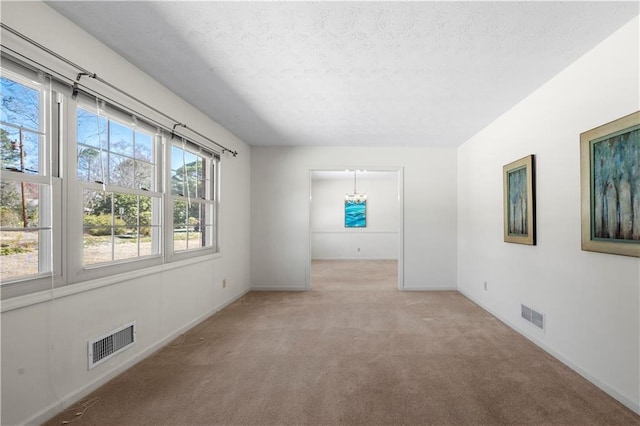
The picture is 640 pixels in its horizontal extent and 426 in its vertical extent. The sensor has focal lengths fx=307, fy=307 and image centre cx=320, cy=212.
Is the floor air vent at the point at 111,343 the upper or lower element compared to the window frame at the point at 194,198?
lower

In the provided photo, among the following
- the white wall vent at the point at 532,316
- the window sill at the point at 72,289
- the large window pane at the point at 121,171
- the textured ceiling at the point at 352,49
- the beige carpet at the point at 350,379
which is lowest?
the beige carpet at the point at 350,379

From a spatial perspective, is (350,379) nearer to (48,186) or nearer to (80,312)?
(80,312)

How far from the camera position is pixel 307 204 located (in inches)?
211

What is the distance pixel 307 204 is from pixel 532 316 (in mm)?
3494

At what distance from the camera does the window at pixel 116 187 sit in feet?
7.23

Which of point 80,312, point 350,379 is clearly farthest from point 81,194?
point 350,379

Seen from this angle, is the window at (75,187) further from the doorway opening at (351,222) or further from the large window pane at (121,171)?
the doorway opening at (351,222)

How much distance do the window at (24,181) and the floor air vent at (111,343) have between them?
64 centimetres

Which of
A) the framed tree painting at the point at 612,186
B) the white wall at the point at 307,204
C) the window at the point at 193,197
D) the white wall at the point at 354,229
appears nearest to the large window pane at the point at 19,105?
the window at the point at 193,197

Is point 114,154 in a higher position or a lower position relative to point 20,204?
higher

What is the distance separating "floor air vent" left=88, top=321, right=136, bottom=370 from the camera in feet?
7.06

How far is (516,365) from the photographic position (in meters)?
2.55

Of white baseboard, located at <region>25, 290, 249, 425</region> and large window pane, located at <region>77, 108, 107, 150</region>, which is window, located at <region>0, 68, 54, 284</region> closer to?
large window pane, located at <region>77, 108, 107, 150</region>

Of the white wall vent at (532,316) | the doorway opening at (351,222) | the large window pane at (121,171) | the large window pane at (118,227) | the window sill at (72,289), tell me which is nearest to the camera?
the window sill at (72,289)
